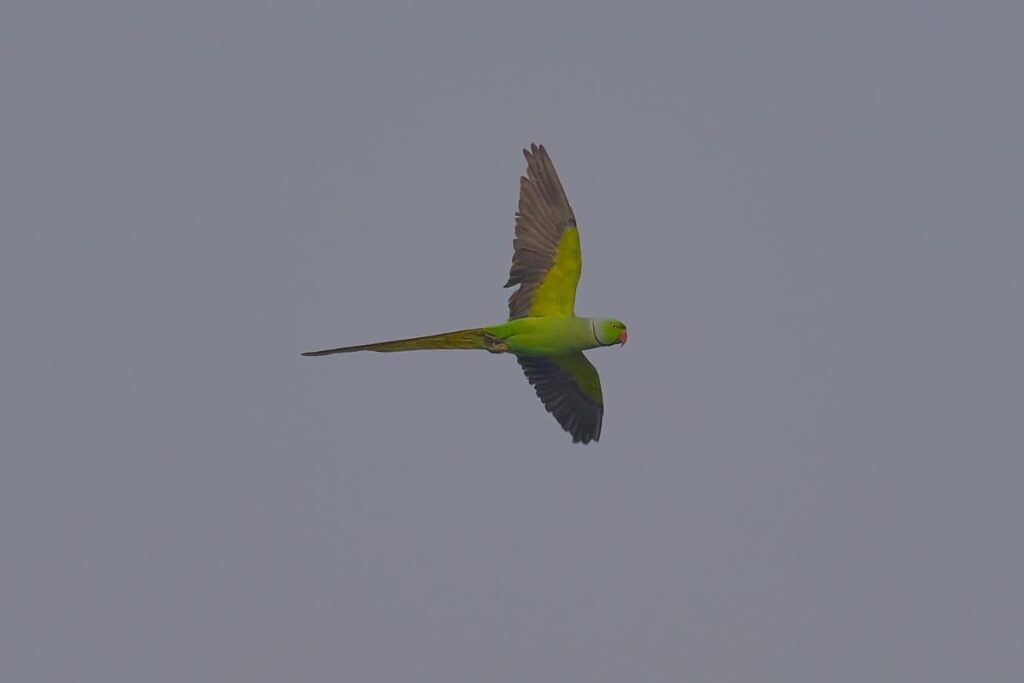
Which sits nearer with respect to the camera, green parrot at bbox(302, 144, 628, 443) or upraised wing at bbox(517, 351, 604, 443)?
green parrot at bbox(302, 144, 628, 443)

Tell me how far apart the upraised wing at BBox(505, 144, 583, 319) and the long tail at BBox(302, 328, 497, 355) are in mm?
676

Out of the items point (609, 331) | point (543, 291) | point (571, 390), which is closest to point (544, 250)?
point (543, 291)

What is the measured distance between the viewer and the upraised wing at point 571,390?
20391 millimetres

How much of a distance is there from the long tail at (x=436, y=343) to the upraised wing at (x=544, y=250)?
676 mm

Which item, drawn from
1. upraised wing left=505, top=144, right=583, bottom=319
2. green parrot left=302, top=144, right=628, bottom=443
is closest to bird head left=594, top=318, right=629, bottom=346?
green parrot left=302, top=144, right=628, bottom=443

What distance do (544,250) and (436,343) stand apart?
191cm

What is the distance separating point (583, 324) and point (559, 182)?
190cm

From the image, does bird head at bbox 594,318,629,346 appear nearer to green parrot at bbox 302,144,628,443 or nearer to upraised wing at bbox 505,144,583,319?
green parrot at bbox 302,144,628,443

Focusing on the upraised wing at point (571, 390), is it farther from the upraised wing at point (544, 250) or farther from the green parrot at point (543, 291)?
the upraised wing at point (544, 250)

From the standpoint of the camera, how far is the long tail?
1842 centimetres

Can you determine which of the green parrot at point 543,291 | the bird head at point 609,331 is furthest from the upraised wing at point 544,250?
the bird head at point 609,331

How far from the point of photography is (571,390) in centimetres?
2078

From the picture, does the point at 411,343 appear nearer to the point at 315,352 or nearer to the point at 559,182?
the point at 315,352

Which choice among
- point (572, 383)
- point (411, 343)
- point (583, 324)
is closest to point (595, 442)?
point (572, 383)
